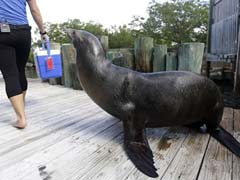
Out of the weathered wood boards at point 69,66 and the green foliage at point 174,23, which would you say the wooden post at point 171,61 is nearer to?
the weathered wood boards at point 69,66

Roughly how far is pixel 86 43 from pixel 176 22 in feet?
57.0

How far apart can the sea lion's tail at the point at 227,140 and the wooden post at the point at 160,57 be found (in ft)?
7.30

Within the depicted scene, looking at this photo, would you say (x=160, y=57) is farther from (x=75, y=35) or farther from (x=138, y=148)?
(x=138, y=148)

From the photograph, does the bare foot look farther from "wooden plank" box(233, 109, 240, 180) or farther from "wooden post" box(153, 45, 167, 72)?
"wooden post" box(153, 45, 167, 72)

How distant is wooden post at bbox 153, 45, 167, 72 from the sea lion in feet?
7.25

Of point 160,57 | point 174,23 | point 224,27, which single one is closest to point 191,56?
point 160,57

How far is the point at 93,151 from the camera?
245cm

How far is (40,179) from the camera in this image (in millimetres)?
1961

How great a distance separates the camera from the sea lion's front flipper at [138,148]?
6.91 feet

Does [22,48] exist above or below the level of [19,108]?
above

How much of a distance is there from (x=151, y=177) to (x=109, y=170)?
0.98 feet

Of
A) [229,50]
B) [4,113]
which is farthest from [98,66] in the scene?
[229,50]

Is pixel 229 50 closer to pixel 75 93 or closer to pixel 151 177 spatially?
pixel 75 93

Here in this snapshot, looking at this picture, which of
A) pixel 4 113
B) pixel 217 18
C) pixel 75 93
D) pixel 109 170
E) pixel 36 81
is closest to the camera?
pixel 109 170
